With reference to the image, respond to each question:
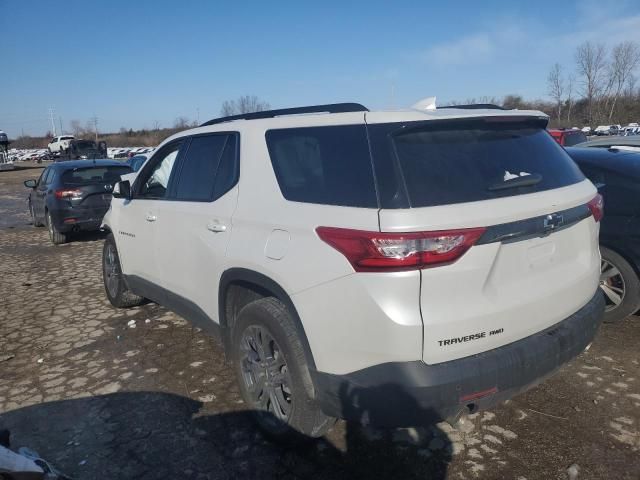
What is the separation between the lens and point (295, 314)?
8.40 feet

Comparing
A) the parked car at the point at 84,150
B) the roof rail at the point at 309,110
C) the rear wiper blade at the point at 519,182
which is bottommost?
the rear wiper blade at the point at 519,182

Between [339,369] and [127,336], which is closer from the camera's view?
[339,369]

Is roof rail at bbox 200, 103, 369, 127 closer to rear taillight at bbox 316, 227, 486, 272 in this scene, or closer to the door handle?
the door handle

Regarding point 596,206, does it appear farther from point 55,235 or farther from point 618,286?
point 55,235

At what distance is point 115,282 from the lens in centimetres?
536

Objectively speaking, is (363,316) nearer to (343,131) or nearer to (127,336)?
(343,131)

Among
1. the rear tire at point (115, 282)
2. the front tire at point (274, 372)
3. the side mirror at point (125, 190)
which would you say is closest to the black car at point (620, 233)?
the front tire at point (274, 372)

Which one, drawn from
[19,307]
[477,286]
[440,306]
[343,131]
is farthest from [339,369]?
[19,307]

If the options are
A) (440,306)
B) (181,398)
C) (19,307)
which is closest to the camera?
(440,306)

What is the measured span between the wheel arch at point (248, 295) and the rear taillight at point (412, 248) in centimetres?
56

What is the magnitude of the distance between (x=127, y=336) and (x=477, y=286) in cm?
365

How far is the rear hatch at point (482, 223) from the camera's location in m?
2.18

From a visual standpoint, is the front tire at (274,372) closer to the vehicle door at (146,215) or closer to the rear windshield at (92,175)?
the vehicle door at (146,215)

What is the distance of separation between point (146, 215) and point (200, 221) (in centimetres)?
107
